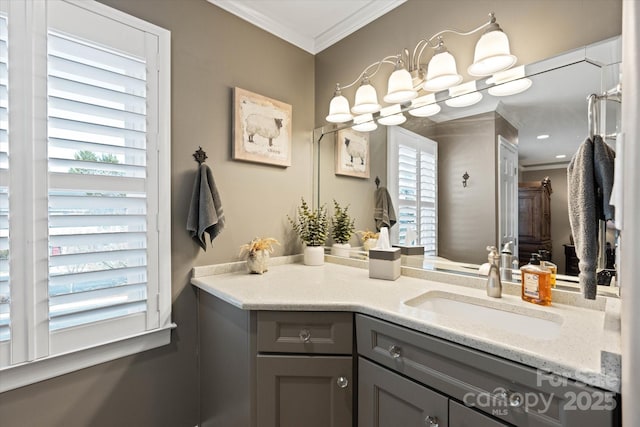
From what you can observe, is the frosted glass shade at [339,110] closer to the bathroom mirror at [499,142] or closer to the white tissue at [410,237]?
the bathroom mirror at [499,142]

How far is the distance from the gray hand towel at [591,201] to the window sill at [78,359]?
5.90 ft

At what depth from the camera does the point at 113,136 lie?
4.69 ft

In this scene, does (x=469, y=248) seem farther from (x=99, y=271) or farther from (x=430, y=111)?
(x=99, y=271)

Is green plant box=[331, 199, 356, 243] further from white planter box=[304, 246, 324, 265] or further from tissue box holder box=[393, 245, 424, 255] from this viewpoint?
tissue box holder box=[393, 245, 424, 255]

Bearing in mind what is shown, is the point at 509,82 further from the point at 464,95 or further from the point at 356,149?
the point at 356,149

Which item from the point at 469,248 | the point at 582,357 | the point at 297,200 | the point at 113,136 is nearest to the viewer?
the point at 582,357

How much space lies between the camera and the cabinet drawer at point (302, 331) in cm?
126

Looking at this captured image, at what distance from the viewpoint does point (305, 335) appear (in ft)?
4.19

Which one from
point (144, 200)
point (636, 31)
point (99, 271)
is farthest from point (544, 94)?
point (99, 271)

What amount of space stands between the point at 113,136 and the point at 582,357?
1922 millimetres

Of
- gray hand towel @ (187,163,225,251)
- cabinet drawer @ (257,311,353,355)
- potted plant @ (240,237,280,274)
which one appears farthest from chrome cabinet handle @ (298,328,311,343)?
gray hand towel @ (187,163,225,251)

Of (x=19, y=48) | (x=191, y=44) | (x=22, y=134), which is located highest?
(x=191, y=44)

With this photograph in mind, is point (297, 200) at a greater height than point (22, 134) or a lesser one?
lesser

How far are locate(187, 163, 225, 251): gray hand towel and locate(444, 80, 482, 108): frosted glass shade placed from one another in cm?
137
